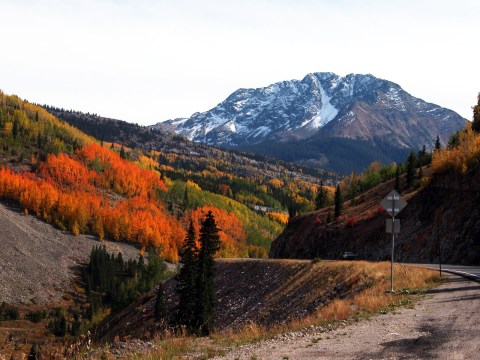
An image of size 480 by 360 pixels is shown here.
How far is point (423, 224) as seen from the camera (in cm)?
7038

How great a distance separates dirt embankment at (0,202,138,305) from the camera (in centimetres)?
15138

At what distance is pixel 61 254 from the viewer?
183m

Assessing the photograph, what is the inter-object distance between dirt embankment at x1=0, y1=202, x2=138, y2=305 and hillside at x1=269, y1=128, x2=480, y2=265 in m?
92.4

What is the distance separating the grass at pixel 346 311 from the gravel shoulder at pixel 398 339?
3.18 feet

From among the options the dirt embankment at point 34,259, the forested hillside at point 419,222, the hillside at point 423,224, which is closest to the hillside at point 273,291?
the forested hillside at point 419,222

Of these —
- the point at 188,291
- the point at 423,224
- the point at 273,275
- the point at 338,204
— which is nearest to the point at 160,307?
the point at 188,291

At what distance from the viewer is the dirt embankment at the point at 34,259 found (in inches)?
5960

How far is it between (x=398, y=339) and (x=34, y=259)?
6801 inches

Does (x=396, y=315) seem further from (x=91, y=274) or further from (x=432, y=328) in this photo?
(x=91, y=274)

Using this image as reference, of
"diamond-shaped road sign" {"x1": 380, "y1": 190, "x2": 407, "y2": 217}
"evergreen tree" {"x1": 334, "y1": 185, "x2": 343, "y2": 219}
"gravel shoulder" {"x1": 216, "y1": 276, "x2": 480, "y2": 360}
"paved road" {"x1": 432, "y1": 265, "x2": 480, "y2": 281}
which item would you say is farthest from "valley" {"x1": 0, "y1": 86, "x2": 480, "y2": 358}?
"diamond-shaped road sign" {"x1": 380, "y1": 190, "x2": 407, "y2": 217}

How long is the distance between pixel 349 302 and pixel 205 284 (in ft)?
97.8

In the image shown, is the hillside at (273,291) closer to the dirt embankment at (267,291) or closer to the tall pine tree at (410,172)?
the dirt embankment at (267,291)

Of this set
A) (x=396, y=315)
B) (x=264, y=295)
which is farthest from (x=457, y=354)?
(x=264, y=295)

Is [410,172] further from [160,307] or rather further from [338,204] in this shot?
[160,307]
